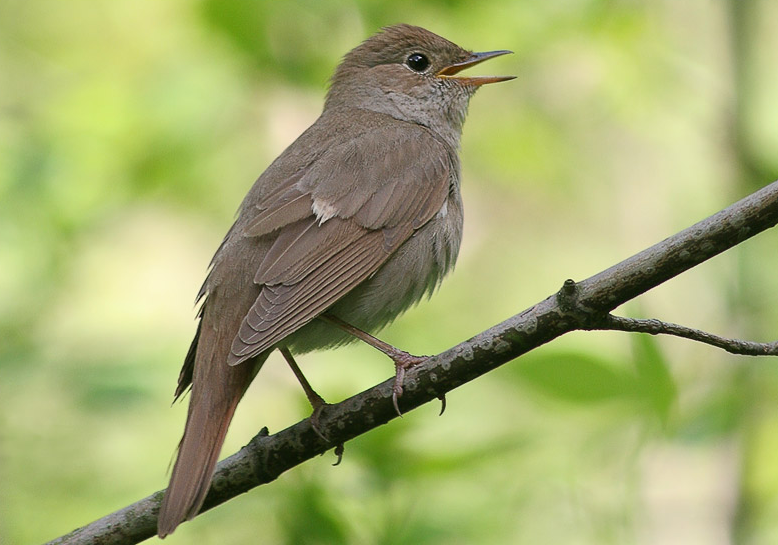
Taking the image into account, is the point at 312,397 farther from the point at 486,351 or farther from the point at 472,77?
the point at 472,77

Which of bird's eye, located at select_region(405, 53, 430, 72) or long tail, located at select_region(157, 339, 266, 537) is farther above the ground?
bird's eye, located at select_region(405, 53, 430, 72)

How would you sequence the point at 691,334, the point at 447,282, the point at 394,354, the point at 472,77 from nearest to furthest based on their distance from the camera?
the point at 691,334 < the point at 394,354 < the point at 472,77 < the point at 447,282

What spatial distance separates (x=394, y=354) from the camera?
406cm

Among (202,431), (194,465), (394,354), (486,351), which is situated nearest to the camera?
(486,351)

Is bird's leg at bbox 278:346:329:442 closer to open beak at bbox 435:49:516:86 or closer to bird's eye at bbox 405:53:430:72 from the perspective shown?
open beak at bbox 435:49:516:86

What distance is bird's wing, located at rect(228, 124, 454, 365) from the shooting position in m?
3.98

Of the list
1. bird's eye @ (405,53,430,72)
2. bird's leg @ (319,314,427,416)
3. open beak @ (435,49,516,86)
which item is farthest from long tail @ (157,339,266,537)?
bird's eye @ (405,53,430,72)

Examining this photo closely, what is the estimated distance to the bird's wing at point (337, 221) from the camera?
3.98m

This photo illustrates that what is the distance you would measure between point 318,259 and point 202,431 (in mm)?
907

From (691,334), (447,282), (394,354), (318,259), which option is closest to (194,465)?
(394,354)

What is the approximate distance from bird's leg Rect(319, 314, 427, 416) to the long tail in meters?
0.42

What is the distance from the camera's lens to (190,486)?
3459mm

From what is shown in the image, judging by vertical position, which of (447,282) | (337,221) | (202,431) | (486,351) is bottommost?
(486,351)

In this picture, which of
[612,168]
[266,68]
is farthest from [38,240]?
[612,168]
